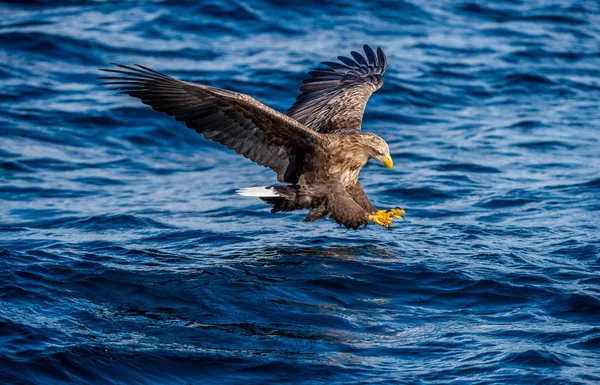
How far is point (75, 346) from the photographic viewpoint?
541 cm

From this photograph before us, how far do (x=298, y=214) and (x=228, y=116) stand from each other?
2132 millimetres

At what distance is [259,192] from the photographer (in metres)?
7.28

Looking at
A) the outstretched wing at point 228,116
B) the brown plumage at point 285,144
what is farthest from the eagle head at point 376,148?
the outstretched wing at point 228,116

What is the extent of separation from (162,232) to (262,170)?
95.9 inches

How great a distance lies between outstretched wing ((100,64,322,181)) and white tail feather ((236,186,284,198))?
0.35 m

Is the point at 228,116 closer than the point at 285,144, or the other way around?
the point at 228,116

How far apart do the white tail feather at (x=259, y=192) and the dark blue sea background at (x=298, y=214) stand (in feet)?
1.61

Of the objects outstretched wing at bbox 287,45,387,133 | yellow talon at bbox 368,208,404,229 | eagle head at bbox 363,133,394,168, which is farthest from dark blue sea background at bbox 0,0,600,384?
outstretched wing at bbox 287,45,387,133

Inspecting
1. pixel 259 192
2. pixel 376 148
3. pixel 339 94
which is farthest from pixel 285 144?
pixel 339 94

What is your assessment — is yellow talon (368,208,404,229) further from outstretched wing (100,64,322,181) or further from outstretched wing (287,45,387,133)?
outstretched wing (287,45,387,133)

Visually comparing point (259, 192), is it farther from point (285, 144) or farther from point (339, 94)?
point (339, 94)

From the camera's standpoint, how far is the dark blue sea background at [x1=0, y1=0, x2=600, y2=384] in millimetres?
5527

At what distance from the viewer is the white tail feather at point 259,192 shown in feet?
23.8

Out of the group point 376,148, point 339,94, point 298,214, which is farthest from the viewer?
point 298,214
